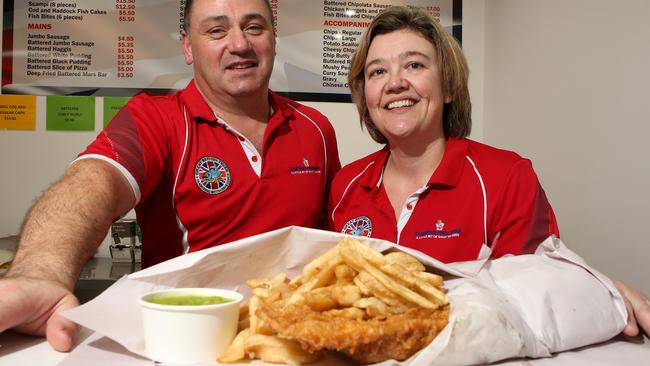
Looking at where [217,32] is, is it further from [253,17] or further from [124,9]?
[124,9]

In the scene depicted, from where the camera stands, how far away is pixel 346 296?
952 millimetres

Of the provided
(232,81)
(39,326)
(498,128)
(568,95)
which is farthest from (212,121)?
(498,128)

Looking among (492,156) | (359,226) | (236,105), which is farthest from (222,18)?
(492,156)

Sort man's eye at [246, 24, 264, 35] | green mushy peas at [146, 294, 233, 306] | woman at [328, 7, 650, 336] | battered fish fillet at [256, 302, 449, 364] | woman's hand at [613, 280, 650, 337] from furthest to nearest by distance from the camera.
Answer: man's eye at [246, 24, 264, 35] < woman at [328, 7, 650, 336] < woman's hand at [613, 280, 650, 337] < green mushy peas at [146, 294, 233, 306] < battered fish fillet at [256, 302, 449, 364]

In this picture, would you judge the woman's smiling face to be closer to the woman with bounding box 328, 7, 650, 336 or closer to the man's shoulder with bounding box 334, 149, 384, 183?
the woman with bounding box 328, 7, 650, 336

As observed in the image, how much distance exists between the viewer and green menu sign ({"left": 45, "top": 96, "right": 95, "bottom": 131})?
3135 millimetres

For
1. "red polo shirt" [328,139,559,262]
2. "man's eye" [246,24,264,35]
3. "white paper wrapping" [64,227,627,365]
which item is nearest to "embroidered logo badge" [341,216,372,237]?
"red polo shirt" [328,139,559,262]

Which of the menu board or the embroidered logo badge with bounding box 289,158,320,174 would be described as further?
the menu board

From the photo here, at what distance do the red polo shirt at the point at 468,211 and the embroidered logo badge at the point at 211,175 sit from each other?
0.45 m

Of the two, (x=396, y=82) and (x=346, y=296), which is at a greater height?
(x=396, y=82)

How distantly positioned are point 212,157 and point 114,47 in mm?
1704

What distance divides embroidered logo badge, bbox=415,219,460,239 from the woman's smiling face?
36cm

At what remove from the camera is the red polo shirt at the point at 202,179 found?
1.82 meters

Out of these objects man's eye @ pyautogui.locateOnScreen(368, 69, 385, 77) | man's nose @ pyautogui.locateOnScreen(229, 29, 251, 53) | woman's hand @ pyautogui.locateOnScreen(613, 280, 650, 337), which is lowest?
woman's hand @ pyautogui.locateOnScreen(613, 280, 650, 337)
